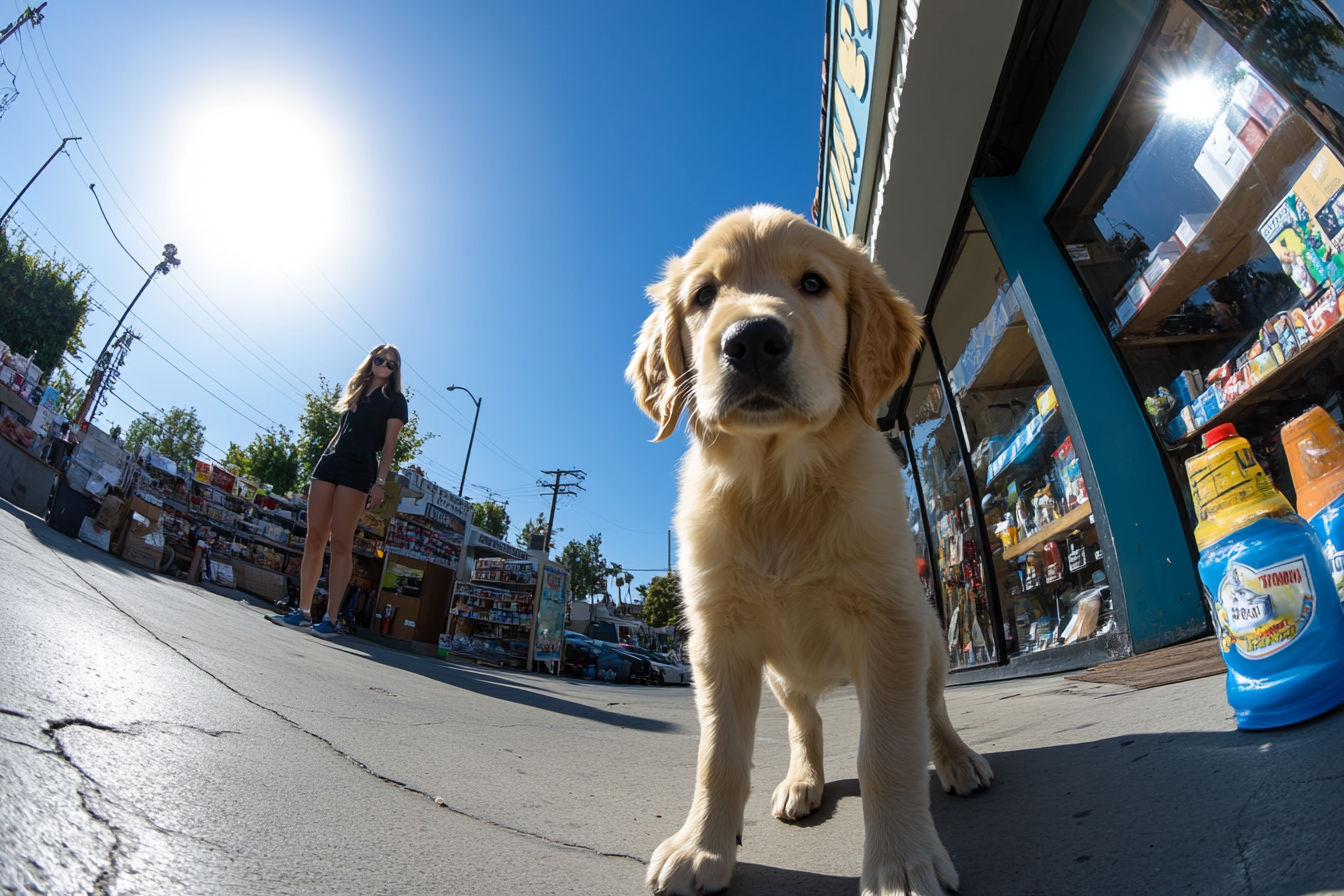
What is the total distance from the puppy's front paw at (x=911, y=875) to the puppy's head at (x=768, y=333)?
1.07 meters

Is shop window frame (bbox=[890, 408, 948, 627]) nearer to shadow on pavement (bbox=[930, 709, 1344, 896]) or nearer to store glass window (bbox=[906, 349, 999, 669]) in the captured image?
store glass window (bbox=[906, 349, 999, 669])

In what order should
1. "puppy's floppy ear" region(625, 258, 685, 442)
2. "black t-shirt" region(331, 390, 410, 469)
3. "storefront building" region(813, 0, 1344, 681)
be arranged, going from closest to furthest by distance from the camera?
1. "puppy's floppy ear" region(625, 258, 685, 442)
2. "storefront building" region(813, 0, 1344, 681)
3. "black t-shirt" region(331, 390, 410, 469)

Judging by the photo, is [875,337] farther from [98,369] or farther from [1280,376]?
[98,369]

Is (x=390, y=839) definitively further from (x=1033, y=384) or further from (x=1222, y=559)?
(x=1033, y=384)

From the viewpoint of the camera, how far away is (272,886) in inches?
35.6

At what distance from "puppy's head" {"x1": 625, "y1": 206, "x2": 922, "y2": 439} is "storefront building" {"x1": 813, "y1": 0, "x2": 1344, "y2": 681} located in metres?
1.51

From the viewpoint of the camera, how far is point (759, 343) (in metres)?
1.80

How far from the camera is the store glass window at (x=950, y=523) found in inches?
246

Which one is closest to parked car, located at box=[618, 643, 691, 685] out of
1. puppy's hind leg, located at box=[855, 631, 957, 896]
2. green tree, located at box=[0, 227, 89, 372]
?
puppy's hind leg, located at box=[855, 631, 957, 896]

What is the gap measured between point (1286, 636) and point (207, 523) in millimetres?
17385

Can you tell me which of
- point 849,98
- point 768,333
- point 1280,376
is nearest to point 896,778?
point 768,333

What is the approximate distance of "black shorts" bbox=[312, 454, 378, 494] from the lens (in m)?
4.93

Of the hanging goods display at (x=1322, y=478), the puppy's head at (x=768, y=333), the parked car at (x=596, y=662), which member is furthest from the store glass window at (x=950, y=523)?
the parked car at (x=596, y=662)

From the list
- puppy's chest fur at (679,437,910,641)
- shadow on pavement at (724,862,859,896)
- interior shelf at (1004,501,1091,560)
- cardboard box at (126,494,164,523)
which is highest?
cardboard box at (126,494,164,523)
